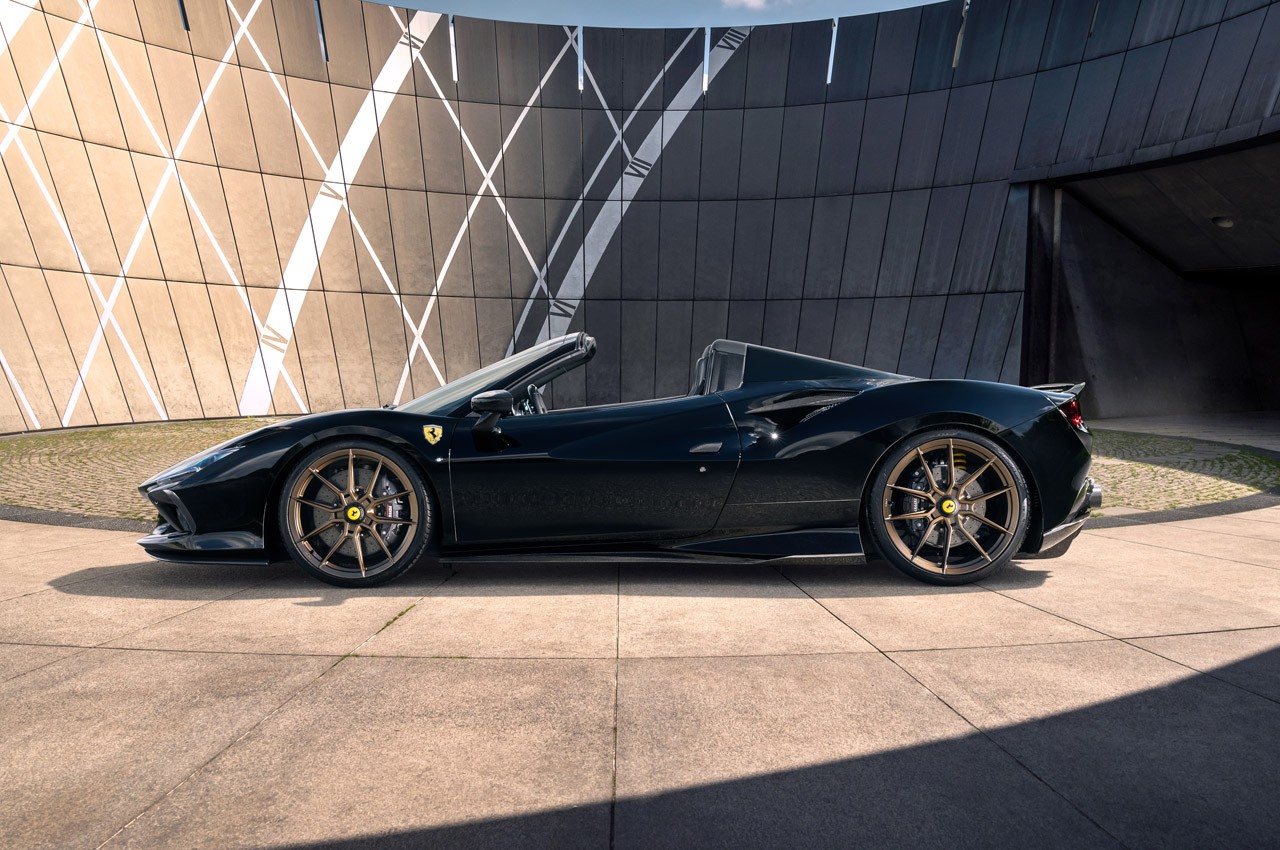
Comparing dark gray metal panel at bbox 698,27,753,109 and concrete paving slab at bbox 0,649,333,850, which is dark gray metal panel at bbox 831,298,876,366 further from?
concrete paving slab at bbox 0,649,333,850

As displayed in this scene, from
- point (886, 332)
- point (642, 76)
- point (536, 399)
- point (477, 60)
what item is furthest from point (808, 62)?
point (536, 399)

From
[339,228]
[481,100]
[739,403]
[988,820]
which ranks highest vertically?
[481,100]

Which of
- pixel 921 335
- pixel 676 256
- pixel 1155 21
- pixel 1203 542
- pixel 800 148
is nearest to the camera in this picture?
pixel 1203 542

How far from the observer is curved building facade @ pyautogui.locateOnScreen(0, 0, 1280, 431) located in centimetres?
1256

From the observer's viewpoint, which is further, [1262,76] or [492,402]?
[1262,76]

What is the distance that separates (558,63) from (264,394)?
10181 millimetres

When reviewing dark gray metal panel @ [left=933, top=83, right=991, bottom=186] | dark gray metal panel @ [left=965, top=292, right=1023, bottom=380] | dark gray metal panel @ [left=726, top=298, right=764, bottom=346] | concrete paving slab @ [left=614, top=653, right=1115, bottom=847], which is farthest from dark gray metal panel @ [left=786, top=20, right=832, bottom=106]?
concrete paving slab @ [left=614, top=653, right=1115, bottom=847]

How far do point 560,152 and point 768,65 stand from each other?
5.34 m

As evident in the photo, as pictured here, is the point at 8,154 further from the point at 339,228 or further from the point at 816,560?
the point at 816,560

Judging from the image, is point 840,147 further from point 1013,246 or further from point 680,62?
point 1013,246

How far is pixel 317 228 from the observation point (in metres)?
15.5

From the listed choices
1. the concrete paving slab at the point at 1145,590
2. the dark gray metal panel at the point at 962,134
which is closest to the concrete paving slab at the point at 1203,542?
the concrete paving slab at the point at 1145,590

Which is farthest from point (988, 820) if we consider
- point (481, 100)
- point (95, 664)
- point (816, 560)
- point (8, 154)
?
point (481, 100)

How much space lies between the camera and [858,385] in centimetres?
354
